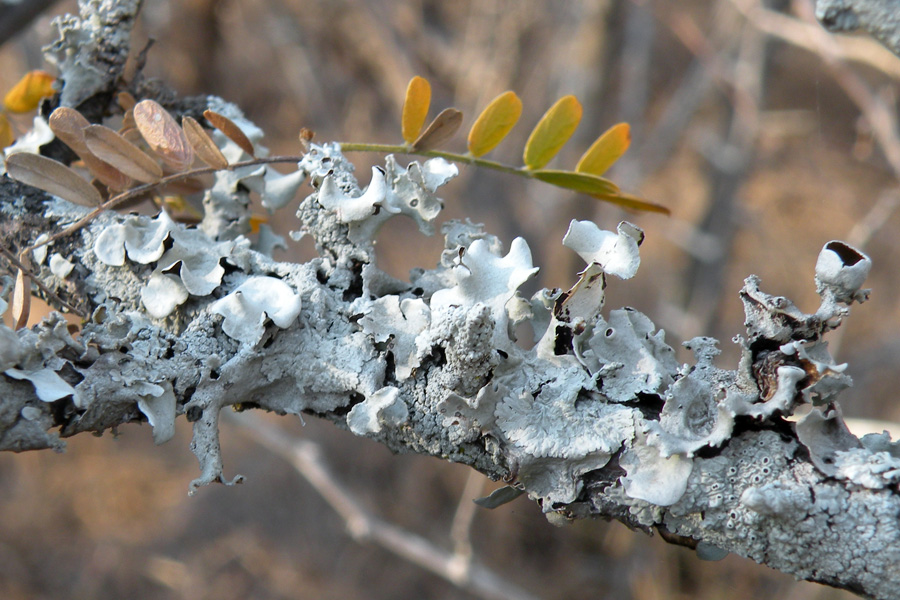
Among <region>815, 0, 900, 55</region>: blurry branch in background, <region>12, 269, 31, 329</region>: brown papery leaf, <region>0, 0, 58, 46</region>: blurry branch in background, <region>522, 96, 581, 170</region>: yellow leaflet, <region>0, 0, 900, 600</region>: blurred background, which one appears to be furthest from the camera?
<region>0, 0, 900, 600</region>: blurred background

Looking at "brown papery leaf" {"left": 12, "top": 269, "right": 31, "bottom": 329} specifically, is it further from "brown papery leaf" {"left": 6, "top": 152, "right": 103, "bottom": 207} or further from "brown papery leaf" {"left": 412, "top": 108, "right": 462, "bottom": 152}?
"brown papery leaf" {"left": 412, "top": 108, "right": 462, "bottom": 152}

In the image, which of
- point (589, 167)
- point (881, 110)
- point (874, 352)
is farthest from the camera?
point (874, 352)

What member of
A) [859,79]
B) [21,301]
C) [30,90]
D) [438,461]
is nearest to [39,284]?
[21,301]

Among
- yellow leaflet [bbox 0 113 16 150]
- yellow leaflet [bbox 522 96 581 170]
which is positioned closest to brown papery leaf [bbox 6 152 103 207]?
yellow leaflet [bbox 0 113 16 150]

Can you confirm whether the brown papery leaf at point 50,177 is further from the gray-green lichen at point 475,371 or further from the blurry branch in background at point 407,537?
the blurry branch in background at point 407,537

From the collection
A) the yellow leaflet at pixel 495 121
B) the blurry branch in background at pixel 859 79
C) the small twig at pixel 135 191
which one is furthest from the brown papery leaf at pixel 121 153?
the blurry branch in background at pixel 859 79

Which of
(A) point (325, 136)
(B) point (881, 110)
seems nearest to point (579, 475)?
(B) point (881, 110)

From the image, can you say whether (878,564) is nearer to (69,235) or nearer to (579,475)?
(579,475)
